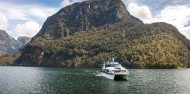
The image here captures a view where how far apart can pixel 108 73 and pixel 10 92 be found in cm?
7048

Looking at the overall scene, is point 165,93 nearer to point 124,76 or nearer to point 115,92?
point 115,92

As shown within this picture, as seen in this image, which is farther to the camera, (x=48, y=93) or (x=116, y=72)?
(x=116, y=72)

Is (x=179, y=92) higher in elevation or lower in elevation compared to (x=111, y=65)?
lower

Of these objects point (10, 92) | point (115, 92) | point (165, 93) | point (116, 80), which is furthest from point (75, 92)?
point (116, 80)

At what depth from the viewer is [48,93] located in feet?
353

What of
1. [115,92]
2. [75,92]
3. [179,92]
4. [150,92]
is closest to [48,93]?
[75,92]

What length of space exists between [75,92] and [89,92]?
203 inches

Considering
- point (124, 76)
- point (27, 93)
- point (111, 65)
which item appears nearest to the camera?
point (27, 93)

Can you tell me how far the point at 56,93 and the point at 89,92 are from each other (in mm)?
11779

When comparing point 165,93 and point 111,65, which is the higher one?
point 111,65

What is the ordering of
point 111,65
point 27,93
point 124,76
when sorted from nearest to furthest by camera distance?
point 27,93, point 124,76, point 111,65

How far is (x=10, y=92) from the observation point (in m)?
109

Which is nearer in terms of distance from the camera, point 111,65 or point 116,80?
point 116,80

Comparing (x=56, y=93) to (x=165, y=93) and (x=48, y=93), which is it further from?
(x=165, y=93)
